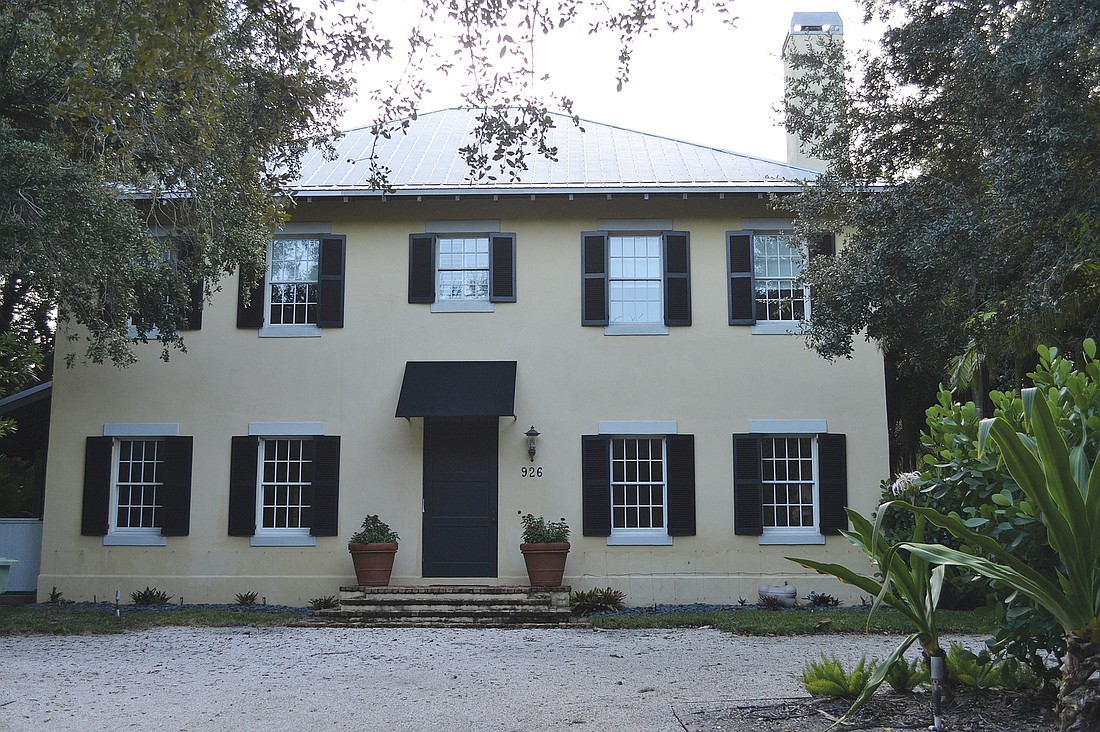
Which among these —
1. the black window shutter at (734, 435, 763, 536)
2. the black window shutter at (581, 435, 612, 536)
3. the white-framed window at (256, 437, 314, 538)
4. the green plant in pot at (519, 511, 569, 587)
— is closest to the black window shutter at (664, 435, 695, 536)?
the black window shutter at (734, 435, 763, 536)

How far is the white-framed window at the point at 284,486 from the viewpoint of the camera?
1402 centimetres

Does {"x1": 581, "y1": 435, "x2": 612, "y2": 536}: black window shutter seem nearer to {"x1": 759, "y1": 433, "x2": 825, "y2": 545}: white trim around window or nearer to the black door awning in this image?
the black door awning

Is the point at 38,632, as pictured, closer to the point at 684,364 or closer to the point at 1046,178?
the point at 684,364

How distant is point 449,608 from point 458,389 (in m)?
3.03

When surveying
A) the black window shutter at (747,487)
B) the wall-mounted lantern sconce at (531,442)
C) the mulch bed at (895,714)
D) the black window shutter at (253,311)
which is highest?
the black window shutter at (253,311)

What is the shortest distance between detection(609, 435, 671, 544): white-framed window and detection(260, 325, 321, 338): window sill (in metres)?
4.63

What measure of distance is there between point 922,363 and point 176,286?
30.5 ft

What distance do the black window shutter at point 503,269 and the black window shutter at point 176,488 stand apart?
4.93 metres

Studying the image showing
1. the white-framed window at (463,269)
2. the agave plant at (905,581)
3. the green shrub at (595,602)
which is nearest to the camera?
the agave plant at (905,581)

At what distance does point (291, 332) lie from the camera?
14.2 meters

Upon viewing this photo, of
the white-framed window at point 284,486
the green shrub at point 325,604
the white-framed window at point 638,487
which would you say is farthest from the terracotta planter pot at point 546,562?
the white-framed window at point 284,486

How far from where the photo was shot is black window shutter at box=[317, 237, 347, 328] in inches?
560

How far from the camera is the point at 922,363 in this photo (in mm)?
11984

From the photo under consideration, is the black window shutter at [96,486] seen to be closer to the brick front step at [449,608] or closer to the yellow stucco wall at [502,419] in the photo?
the yellow stucco wall at [502,419]
